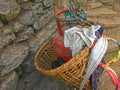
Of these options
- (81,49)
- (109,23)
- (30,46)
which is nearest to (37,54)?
(30,46)

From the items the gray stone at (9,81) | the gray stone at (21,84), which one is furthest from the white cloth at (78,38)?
the gray stone at (21,84)

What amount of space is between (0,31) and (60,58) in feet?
2.05

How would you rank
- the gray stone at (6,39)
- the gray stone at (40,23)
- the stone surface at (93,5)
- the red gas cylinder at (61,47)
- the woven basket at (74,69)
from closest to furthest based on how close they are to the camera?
the woven basket at (74,69)
the red gas cylinder at (61,47)
the gray stone at (6,39)
the gray stone at (40,23)
the stone surface at (93,5)

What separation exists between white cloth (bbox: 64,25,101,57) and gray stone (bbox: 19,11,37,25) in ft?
2.09

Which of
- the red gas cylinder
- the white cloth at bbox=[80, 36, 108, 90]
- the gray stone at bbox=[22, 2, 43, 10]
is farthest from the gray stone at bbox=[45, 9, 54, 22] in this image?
the white cloth at bbox=[80, 36, 108, 90]

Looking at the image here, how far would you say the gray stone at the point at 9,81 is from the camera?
261cm

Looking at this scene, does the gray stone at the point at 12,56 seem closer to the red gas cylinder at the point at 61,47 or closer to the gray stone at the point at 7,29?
the gray stone at the point at 7,29

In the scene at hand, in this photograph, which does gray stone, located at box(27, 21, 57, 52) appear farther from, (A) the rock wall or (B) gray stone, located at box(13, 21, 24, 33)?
(B) gray stone, located at box(13, 21, 24, 33)

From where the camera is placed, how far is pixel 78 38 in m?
2.14

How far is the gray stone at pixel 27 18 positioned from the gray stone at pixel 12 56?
24 centimetres

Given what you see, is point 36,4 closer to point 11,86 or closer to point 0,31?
point 0,31

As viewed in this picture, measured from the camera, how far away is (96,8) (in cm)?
407

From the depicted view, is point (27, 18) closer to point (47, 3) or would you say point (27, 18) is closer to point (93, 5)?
point (47, 3)

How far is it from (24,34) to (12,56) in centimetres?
27
